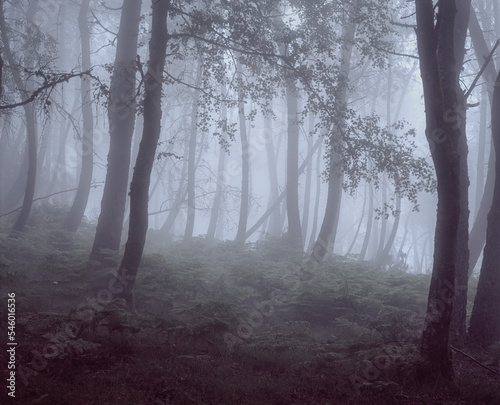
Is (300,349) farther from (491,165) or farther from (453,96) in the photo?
(491,165)

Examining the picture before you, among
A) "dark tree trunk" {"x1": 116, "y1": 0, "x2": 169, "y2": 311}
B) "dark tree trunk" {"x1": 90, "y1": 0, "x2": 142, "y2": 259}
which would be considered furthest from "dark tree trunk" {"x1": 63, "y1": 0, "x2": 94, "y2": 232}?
"dark tree trunk" {"x1": 116, "y1": 0, "x2": 169, "y2": 311}

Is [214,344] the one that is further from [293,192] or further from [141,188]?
[293,192]

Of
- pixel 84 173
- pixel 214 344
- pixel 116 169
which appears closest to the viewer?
pixel 214 344

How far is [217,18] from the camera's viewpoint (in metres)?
10.8

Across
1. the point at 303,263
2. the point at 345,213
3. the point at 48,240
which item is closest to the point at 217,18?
the point at 303,263

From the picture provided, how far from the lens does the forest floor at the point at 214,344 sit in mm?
5812

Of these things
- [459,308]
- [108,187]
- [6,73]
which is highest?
[6,73]

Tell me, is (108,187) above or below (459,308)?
above

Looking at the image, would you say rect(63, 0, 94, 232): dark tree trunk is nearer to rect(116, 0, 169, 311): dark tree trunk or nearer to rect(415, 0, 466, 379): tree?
rect(116, 0, 169, 311): dark tree trunk

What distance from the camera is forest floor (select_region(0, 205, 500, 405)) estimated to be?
5812 millimetres

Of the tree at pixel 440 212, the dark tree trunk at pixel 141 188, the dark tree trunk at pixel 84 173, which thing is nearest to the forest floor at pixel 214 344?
the tree at pixel 440 212

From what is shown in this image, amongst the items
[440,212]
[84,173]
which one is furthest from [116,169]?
[440,212]

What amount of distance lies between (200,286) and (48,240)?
7480 mm

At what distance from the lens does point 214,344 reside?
Result: 25.1ft
